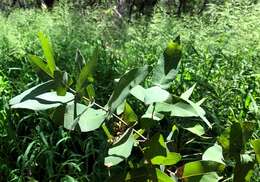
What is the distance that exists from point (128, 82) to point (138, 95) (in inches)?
1.9

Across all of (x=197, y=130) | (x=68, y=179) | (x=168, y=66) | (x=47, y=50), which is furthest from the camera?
(x=68, y=179)

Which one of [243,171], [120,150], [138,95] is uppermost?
[138,95]

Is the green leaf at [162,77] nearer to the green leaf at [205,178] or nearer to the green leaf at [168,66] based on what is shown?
the green leaf at [168,66]

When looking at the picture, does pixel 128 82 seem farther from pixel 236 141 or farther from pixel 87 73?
pixel 236 141

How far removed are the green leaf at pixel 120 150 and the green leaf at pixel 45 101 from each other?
16 cm

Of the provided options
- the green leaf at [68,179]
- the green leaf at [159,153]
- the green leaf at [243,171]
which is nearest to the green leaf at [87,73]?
the green leaf at [159,153]

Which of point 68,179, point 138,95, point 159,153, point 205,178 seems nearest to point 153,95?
point 138,95

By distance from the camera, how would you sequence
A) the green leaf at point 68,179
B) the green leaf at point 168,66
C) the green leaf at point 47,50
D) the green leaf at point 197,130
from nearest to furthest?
the green leaf at point 47,50 → the green leaf at point 168,66 → the green leaf at point 197,130 → the green leaf at point 68,179

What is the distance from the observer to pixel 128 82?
1.27 meters

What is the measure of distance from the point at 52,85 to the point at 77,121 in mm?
104

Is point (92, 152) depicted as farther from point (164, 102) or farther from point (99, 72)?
point (164, 102)

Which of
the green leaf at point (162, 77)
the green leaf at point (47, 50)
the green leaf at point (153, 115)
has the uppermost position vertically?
the green leaf at point (47, 50)

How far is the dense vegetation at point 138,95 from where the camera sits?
1322 mm

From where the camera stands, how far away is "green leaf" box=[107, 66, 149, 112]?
1.26 metres
